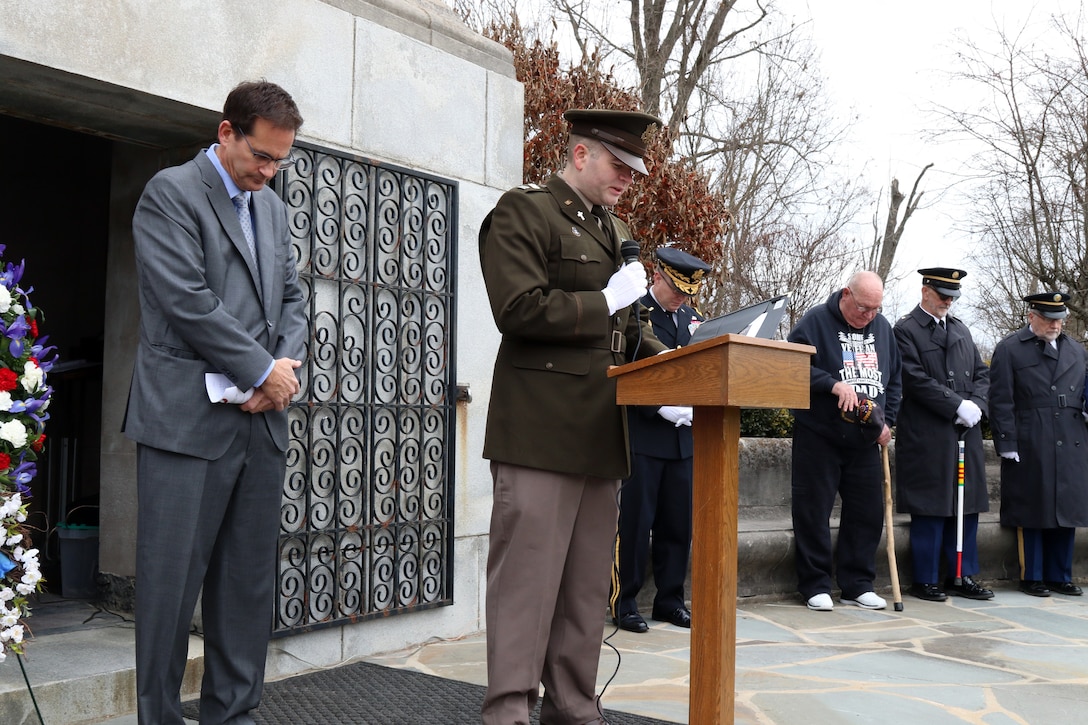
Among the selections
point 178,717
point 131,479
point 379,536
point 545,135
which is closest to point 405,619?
point 379,536

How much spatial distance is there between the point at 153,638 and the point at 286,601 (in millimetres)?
1418

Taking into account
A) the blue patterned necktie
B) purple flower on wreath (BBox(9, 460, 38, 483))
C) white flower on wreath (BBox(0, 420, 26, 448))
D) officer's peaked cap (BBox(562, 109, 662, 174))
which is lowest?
purple flower on wreath (BBox(9, 460, 38, 483))

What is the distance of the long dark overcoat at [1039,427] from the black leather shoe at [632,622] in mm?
3254

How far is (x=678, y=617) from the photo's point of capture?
554 cm

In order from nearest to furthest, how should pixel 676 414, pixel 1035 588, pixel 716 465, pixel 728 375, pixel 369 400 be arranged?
pixel 728 375 → pixel 716 465 → pixel 369 400 → pixel 676 414 → pixel 1035 588

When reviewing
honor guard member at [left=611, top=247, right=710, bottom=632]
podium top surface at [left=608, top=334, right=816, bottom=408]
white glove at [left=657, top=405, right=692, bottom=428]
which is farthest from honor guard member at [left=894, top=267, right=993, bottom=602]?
podium top surface at [left=608, top=334, right=816, bottom=408]

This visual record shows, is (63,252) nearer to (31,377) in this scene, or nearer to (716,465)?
(31,377)

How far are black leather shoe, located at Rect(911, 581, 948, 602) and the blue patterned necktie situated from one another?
507 cm

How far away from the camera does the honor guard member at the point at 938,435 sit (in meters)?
6.78

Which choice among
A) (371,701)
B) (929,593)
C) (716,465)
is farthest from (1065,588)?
(716,465)

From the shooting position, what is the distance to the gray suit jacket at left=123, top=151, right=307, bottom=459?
2.98 meters

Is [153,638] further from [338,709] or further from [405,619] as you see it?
[405,619]

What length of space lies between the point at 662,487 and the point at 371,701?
210 cm

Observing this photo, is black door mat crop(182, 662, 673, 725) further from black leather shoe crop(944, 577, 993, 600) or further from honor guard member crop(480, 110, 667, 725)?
black leather shoe crop(944, 577, 993, 600)
